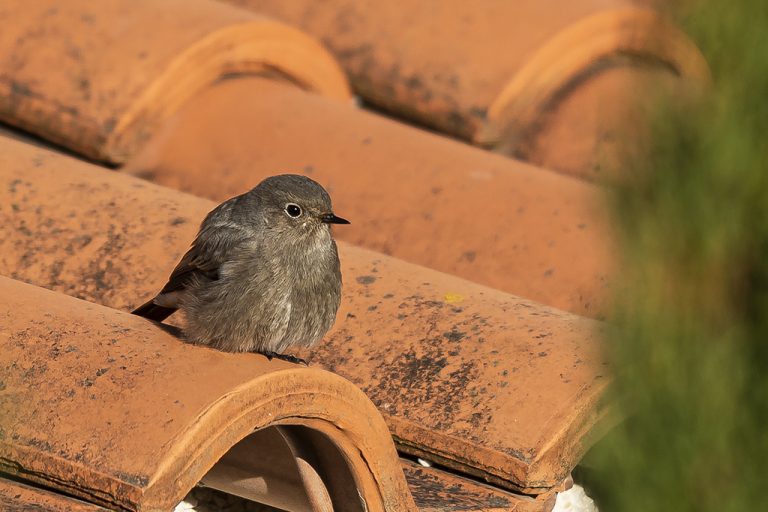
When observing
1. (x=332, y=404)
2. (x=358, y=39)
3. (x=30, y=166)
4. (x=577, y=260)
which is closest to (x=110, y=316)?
(x=332, y=404)

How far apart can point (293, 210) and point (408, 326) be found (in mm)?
526

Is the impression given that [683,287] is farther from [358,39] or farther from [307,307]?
[358,39]

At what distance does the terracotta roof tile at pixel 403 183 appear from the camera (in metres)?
4.60

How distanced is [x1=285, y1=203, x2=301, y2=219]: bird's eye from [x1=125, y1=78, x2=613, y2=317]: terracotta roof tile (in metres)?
0.77

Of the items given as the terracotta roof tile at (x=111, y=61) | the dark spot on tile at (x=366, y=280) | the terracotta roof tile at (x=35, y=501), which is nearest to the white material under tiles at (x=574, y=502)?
the dark spot on tile at (x=366, y=280)

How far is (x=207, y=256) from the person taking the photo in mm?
3852

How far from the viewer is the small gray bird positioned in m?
3.77

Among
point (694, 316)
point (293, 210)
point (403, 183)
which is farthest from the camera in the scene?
point (403, 183)

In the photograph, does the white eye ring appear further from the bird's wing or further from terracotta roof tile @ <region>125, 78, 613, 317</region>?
terracotta roof tile @ <region>125, 78, 613, 317</region>

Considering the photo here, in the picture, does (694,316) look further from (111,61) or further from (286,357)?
(111,61)

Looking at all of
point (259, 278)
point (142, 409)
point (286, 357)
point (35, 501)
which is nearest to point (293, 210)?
point (259, 278)

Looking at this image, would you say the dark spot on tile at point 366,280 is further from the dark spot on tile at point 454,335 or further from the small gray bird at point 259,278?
the dark spot on tile at point 454,335

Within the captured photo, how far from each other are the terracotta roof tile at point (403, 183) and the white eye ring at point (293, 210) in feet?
2.53

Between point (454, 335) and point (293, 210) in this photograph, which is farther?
point (293, 210)
